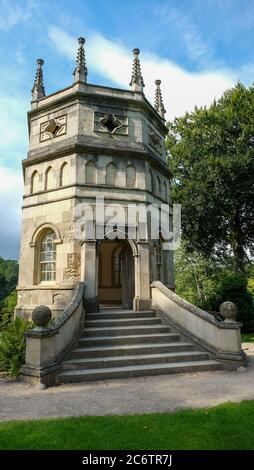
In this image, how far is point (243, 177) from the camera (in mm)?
20438

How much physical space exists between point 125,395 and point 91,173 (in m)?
7.79

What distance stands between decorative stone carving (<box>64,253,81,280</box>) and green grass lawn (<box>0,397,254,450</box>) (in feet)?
20.2

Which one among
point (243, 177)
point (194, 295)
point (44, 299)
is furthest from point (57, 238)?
point (194, 295)

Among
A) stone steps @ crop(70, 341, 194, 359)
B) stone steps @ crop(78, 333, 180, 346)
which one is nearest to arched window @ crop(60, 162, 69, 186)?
stone steps @ crop(78, 333, 180, 346)

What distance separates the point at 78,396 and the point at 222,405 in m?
2.56

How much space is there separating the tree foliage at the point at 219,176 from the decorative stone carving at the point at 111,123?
9869 millimetres

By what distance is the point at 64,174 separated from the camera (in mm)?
11742

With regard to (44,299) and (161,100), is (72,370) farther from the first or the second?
(161,100)

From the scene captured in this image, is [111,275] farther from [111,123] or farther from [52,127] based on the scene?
[52,127]

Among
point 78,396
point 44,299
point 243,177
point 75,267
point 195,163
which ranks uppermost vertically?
point 195,163

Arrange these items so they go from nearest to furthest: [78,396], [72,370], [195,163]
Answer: [78,396] → [72,370] → [195,163]

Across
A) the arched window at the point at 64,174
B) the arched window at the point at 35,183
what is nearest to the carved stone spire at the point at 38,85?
the arched window at the point at 35,183

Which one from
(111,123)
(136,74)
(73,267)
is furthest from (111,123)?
(73,267)

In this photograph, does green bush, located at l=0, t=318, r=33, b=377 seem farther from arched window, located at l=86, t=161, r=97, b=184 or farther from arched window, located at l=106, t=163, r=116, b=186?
arched window, located at l=106, t=163, r=116, b=186
